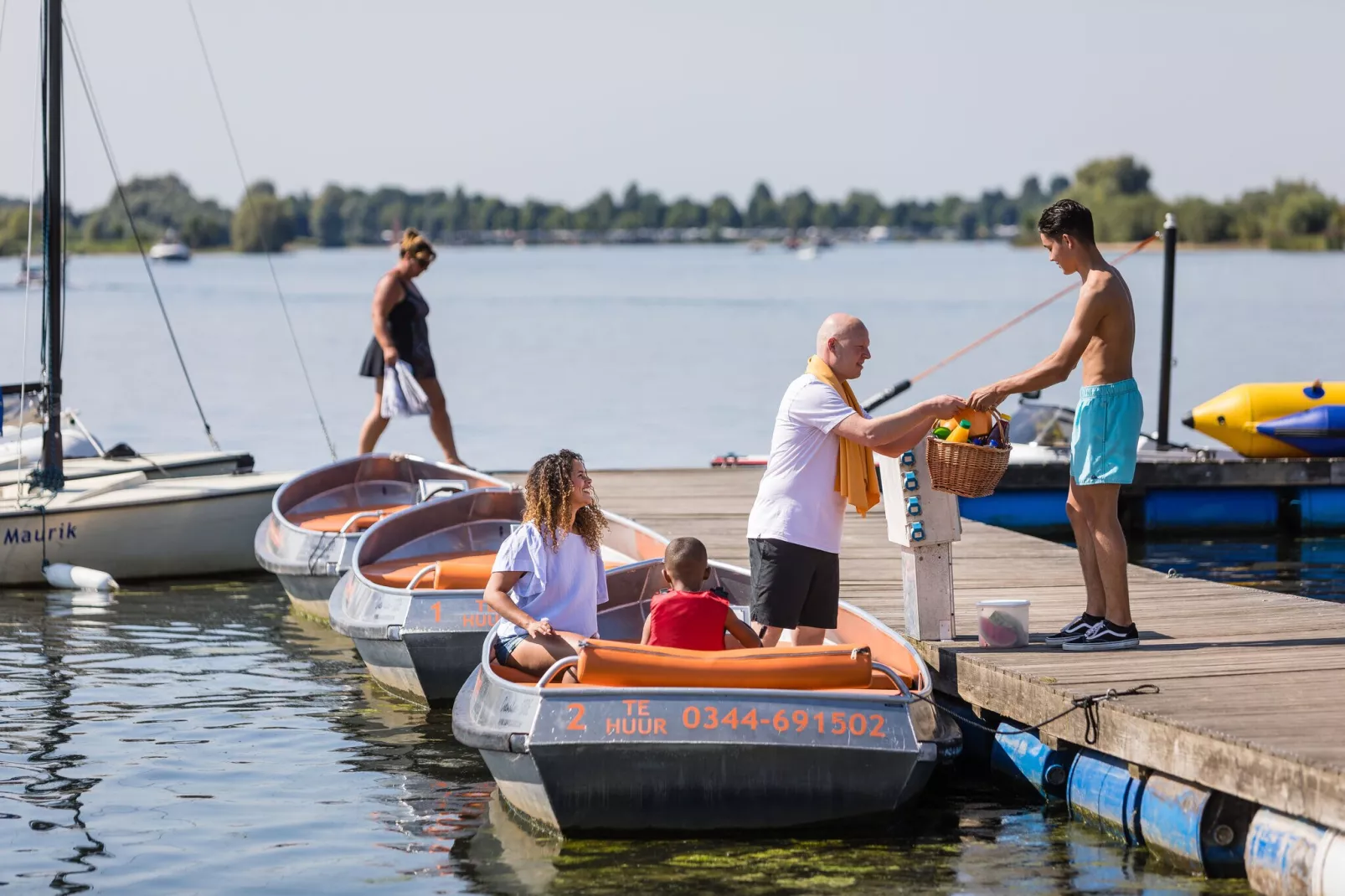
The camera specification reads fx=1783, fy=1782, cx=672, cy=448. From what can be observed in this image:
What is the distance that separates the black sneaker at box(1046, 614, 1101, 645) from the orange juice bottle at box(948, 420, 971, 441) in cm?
112

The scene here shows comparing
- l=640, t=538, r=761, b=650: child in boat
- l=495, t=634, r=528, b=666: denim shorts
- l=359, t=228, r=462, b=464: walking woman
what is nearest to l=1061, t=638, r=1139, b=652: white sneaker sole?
l=640, t=538, r=761, b=650: child in boat

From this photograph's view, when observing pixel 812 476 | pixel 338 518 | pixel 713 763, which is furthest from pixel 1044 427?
pixel 713 763

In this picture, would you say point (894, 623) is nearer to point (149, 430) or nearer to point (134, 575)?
point (134, 575)

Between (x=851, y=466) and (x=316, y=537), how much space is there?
6.09m

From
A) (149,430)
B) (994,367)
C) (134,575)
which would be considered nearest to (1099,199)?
(994,367)

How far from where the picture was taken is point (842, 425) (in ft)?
24.3

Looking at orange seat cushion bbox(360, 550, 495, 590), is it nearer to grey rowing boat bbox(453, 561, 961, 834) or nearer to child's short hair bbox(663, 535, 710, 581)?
child's short hair bbox(663, 535, 710, 581)

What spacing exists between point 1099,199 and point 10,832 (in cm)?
13201

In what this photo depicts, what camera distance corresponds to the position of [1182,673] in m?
7.65

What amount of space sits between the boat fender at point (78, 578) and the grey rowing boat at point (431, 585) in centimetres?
368

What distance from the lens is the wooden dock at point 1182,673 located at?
20.7ft

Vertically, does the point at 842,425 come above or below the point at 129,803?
above

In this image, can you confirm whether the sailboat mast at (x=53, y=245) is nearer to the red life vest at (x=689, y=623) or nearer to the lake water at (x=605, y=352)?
the lake water at (x=605, y=352)

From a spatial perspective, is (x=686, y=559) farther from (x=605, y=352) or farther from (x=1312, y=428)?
(x=605, y=352)
